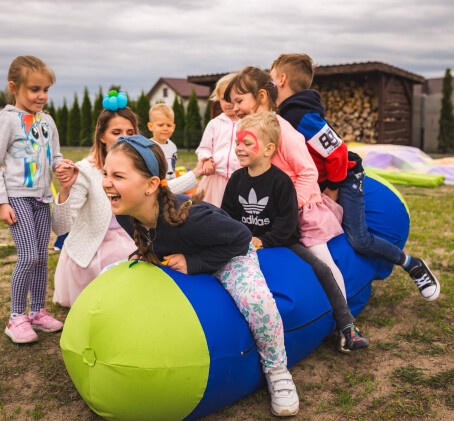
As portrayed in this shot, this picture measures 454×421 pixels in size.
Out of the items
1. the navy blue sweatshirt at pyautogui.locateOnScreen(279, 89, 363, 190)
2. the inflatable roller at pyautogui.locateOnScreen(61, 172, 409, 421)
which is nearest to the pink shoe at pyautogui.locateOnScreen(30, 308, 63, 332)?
the inflatable roller at pyautogui.locateOnScreen(61, 172, 409, 421)

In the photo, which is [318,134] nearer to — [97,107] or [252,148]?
[252,148]

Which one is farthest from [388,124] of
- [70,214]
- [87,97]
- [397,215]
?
[87,97]

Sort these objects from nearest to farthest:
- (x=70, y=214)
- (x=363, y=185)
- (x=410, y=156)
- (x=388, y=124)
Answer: (x=70, y=214), (x=363, y=185), (x=410, y=156), (x=388, y=124)

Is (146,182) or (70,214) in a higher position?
(146,182)

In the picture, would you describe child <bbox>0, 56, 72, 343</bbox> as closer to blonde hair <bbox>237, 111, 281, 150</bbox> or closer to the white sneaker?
blonde hair <bbox>237, 111, 281, 150</bbox>

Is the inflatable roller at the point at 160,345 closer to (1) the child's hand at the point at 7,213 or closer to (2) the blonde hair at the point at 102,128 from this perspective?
(1) the child's hand at the point at 7,213

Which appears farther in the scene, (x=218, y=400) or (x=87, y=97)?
(x=87, y=97)

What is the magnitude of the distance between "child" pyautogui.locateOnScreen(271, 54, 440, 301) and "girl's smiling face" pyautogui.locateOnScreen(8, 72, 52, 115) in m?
1.80

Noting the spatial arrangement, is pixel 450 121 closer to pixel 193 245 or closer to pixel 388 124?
pixel 388 124

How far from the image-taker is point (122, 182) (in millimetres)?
2643

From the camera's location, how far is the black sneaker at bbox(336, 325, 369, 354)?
3488 mm

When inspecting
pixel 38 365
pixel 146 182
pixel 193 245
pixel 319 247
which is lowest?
pixel 38 365

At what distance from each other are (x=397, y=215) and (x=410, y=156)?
31.8 feet

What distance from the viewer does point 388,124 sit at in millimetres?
17922
